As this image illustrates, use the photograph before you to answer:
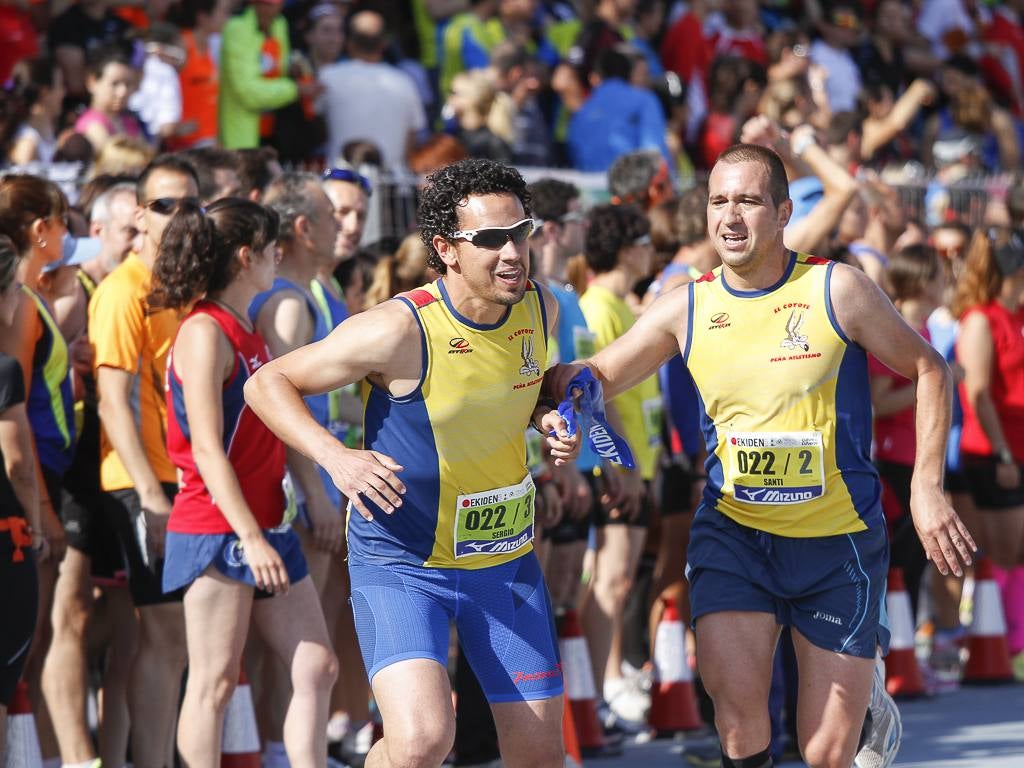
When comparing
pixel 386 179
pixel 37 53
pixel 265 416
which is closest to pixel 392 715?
pixel 265 416

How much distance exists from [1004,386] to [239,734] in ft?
17.5

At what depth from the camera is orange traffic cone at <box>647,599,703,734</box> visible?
8.21 meters

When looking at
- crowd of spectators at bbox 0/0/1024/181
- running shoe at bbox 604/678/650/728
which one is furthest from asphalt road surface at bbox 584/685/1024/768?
crowd of spectators at bbox 0/0/1024/181

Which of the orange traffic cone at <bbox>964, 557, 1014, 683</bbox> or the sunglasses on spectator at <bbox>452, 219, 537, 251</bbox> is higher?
the sunglasses on spectator at <bbox>452, 219, 537, 251</bbox>

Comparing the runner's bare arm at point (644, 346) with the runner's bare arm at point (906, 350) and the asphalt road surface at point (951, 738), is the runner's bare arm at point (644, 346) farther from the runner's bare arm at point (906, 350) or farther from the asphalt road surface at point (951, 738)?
the asphalt road surface at point (951, 738)

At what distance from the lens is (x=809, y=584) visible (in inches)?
215

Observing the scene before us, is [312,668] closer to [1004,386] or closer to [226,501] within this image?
[226,501]

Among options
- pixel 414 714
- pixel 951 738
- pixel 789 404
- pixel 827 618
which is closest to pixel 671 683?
pixel 951 738

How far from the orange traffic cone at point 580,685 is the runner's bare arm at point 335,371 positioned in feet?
9.57

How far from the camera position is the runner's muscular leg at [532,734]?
496 centimetres

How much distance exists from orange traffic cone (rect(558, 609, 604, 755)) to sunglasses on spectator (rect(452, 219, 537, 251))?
119 inches

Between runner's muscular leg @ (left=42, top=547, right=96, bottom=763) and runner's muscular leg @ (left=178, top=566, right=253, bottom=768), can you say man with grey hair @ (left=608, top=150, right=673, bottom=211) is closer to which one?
runner's muscular leg @ (left=42, top=547, right=96, bottom=763)

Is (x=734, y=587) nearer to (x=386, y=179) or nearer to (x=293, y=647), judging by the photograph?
(x=293, y=647)

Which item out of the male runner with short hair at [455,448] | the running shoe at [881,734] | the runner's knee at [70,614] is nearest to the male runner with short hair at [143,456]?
the runner's knee at [70,614]
